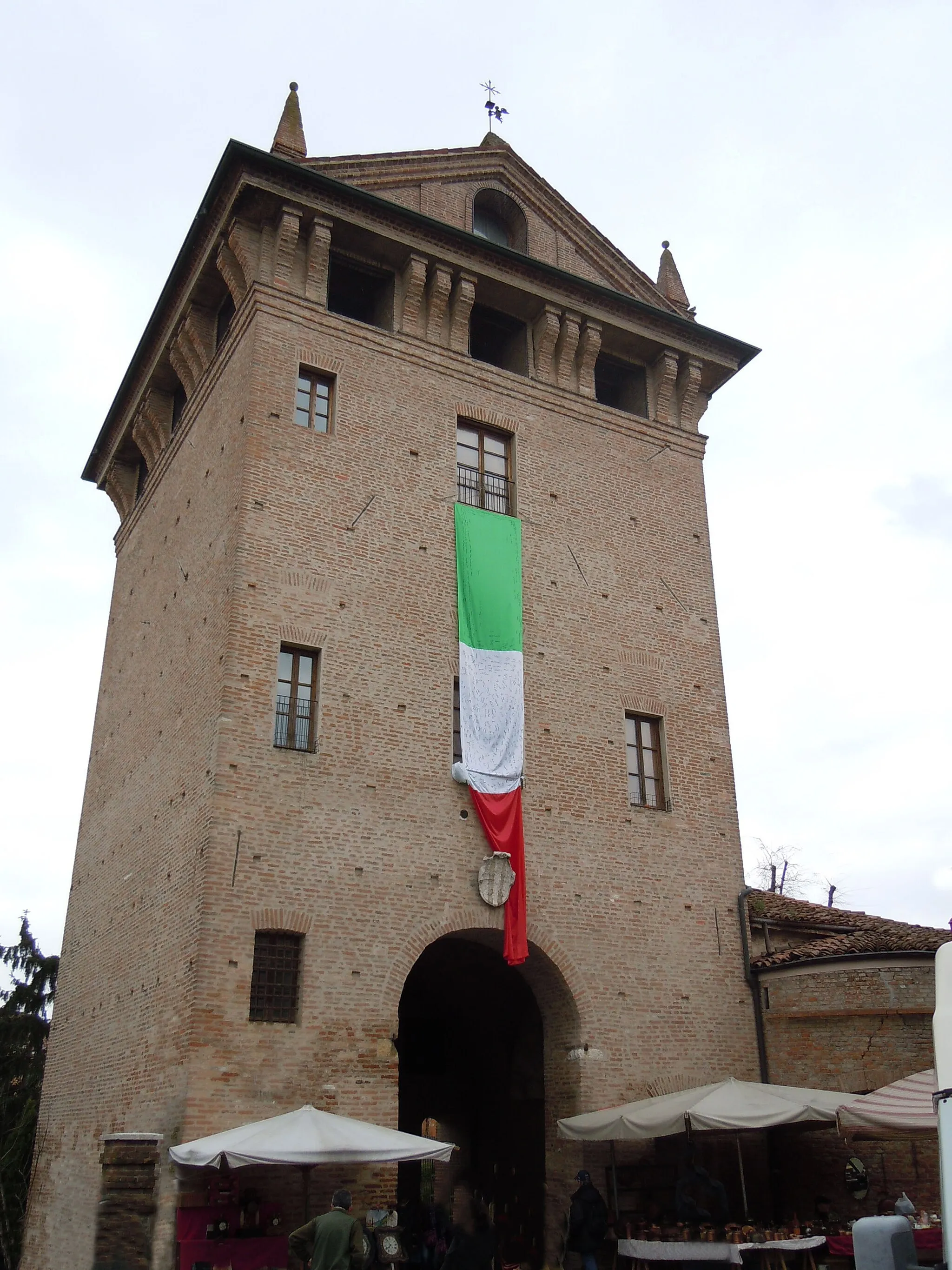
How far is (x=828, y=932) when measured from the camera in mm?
18062

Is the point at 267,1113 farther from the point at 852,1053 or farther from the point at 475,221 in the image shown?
the point at 475,221

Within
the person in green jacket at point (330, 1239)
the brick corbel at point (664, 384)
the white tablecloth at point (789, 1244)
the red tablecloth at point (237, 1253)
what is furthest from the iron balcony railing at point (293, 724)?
the brick corbel at point (664, 384)

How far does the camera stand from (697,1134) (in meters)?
15.1

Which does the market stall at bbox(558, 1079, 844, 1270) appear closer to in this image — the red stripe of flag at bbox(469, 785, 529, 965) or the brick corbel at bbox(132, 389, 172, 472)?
the red stripe of flag at bbox(469, 785, 529, 965)

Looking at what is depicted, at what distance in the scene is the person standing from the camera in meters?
13.0

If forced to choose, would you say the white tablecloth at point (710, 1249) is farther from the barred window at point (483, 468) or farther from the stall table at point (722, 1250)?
the barred window at point (483, 468)

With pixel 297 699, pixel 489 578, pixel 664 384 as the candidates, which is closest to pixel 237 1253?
pixel 297 699

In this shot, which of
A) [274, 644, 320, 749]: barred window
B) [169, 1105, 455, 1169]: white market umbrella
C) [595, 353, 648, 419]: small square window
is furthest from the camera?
[595, 353, 648, 419]: small square window

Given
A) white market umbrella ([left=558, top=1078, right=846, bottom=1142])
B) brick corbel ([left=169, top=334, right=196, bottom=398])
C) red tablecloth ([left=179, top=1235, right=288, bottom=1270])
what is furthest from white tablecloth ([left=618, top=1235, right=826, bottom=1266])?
brick corbel ([left=169, top=334, right=196, bottom=398])

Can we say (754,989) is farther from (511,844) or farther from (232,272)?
(232,272)

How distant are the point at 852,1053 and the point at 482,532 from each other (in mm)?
8751

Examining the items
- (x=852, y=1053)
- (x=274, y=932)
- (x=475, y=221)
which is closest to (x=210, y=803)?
(x=274, y=932)

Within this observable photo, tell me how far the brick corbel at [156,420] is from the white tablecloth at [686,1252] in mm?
14709

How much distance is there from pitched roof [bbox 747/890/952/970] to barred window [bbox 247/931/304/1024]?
274 inches
